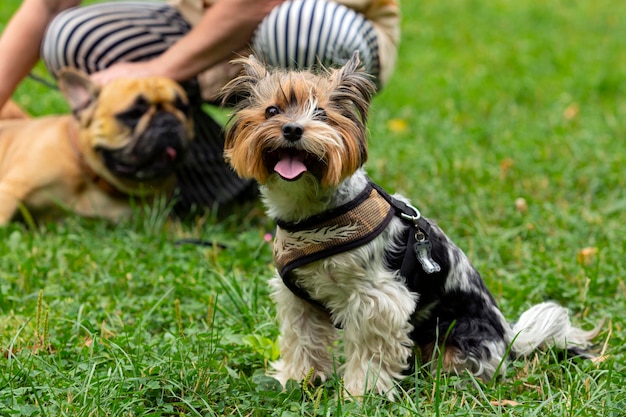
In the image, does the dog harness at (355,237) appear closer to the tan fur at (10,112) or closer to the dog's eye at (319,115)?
the dog's eye at (319,115)

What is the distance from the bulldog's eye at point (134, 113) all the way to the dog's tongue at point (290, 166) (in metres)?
2.25

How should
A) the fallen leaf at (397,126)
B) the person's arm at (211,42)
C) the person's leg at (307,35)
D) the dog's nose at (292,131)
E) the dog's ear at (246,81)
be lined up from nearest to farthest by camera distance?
the dog's nose at (292,131) < the dog's ear at (246,81) < the person's leg at (307,35) < the person's arm at (211,42) < the fallen leaf at (397,126)

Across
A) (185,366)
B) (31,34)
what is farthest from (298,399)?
(31,34)

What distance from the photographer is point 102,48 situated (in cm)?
525

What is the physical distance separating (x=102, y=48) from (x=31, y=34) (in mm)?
521

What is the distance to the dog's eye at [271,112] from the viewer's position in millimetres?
2822

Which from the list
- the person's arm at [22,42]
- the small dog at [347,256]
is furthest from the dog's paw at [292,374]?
the person's arm at [22,42]

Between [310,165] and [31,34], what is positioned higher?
[310,165]

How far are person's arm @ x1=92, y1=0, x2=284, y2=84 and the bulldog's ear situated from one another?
12 centimetres

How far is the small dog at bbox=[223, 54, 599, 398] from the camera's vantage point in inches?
110

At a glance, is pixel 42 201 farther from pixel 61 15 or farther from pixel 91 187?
pixel 61 15

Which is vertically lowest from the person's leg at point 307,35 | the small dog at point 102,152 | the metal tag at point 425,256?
the small dog at point 102,152

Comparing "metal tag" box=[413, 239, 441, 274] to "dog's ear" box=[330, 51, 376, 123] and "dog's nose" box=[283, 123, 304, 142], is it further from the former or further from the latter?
"dog's nose" box=[283, 123, 304, 142]

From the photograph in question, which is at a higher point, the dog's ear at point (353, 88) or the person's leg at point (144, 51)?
the dog's ear at point (353, 88)
